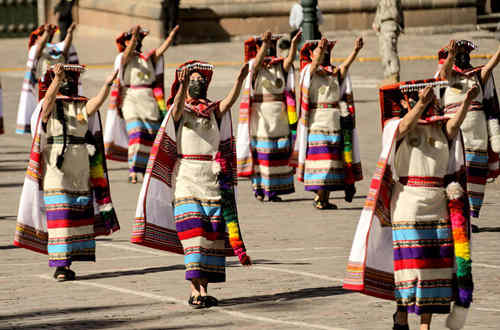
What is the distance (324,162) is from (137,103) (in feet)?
11.0

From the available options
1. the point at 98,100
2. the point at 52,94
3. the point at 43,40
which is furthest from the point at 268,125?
the point at 52,94

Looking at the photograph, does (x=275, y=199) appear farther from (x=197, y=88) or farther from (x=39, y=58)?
(x=197, y=88)

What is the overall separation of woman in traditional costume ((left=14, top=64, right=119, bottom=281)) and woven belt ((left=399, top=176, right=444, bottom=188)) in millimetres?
3458

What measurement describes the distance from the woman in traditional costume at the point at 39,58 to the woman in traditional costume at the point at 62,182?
7.59 m

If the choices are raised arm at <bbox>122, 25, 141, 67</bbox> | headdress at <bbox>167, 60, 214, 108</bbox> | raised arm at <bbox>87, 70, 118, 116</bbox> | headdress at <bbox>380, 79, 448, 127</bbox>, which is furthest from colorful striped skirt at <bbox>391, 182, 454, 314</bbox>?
raised arm at <bbox>122, 25, 141, 67</bbox>

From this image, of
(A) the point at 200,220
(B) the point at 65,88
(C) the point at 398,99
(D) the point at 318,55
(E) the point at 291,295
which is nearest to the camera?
(C) the point at 398,99

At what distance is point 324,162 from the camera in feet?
50.1

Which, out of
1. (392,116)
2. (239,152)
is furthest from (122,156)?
(392,116)

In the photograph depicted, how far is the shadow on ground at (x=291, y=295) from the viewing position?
9.98 metres

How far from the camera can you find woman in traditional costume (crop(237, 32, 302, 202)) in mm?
15828

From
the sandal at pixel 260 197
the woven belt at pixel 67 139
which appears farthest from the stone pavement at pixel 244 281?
the woven belt at pixel 67 139

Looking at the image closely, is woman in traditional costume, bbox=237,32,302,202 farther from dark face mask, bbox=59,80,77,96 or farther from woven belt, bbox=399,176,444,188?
woven belt, bbox=399,176,444,188

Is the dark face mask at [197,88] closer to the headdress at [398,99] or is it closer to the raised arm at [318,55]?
the headdress at [398,99]

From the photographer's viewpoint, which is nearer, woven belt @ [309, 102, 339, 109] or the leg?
the leg
